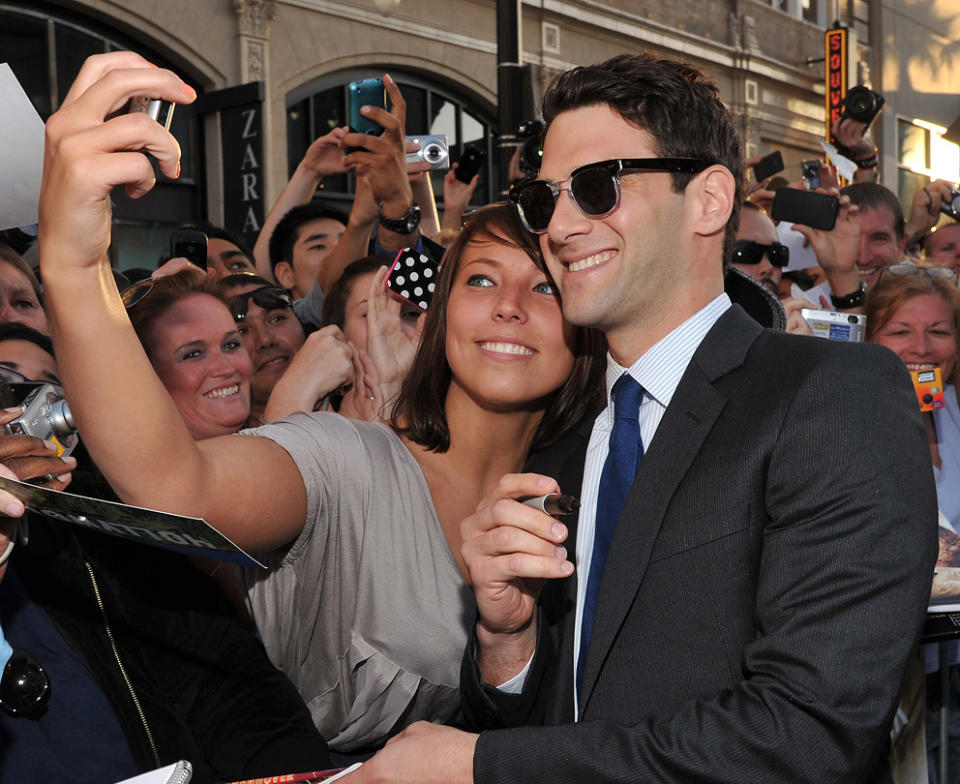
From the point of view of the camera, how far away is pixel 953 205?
6637 millimetres

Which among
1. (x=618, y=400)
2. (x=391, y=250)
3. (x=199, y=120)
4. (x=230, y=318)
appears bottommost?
(x=618, y=400)

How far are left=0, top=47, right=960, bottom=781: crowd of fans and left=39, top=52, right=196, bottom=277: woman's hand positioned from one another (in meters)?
0.04

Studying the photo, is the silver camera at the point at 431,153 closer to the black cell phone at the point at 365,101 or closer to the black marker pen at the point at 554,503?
the black cell phone at the point at 365,101

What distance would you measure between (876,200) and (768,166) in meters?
0.84

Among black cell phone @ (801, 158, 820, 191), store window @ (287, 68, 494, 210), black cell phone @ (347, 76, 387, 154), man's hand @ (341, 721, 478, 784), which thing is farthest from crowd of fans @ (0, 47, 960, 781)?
store window @ (287, 68, 494, 210)

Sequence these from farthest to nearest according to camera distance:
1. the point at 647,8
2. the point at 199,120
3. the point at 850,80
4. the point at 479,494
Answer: the point at 850,80, the point at 647,8, the point at 199,120, the point at 479,494

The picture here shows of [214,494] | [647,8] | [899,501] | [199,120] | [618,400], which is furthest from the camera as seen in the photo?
[647,8]

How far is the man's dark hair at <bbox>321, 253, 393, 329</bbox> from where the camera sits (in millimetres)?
4039

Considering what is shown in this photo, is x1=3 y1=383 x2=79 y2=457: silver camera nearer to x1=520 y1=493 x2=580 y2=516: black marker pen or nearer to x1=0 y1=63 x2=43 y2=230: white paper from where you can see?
x1=0 y1=63 x2=43 y2=230: white paper

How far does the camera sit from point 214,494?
1.77m

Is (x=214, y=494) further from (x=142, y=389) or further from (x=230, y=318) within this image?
(x=230, y=318)

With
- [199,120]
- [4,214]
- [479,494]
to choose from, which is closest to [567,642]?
[479,494]

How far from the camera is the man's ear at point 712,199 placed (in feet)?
6.48

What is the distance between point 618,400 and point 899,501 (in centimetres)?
56
